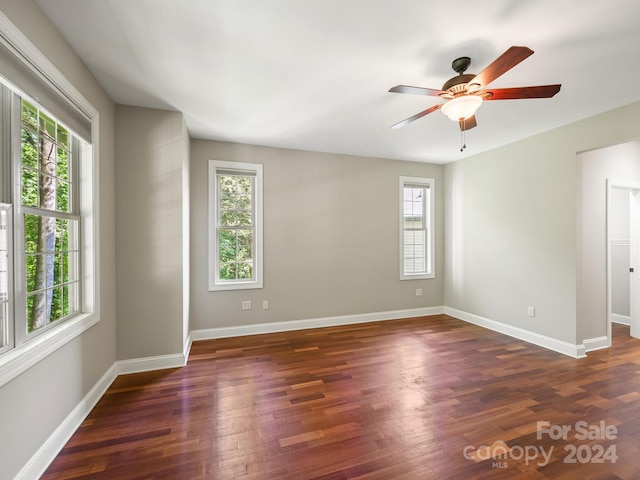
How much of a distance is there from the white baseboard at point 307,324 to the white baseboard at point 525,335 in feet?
1.75

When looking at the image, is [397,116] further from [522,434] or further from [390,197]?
[522,434]

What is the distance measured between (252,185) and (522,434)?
385 centimetres

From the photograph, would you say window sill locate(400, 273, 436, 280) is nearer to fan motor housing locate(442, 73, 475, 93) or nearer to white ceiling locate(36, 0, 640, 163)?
white ceiling locate(36, 0, 640, 163)

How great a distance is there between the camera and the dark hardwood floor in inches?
67.1

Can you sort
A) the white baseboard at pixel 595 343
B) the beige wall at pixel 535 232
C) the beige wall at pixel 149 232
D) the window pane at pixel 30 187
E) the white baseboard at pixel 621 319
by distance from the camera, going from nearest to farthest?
the window pane at pixel 30 187, the beige wall at pixel 149 232, the beige wall at pixel 535 232, the white baseboard at pixel 595 343, the white baseboard at pixel 621 319

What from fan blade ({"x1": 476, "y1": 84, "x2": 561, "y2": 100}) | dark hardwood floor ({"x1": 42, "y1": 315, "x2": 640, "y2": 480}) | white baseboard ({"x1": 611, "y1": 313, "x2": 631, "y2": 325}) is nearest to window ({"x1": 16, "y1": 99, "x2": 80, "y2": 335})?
dark hardwood floor ({"x1": 42, "y1": 315, "x2": 640, "y2": 480})

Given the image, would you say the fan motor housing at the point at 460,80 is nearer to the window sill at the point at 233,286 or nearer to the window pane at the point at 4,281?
the window pane at the point at 4,281

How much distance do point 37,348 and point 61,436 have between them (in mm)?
710

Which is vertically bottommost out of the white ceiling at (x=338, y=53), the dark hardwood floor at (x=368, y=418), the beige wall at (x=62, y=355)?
the dark hardwood floor at (x=368, y=418)

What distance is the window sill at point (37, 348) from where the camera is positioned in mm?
1390

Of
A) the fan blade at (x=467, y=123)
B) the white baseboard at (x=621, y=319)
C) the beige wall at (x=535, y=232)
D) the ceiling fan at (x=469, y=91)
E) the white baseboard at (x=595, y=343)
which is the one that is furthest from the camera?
the white baseboard at (x=621, y=319)

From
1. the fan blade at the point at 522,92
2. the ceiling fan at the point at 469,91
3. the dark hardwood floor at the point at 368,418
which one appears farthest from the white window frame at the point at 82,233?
the fan blade at the point at 522,92

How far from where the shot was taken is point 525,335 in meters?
3.81

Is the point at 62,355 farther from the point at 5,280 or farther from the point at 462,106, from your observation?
the point at 462,106
